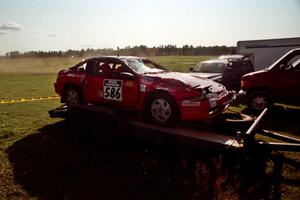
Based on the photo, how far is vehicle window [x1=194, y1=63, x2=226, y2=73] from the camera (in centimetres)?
1240

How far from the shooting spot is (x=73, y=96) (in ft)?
23.6

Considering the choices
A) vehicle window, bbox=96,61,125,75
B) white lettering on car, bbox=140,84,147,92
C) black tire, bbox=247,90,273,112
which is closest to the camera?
white lettering on car, bbox=140,84,147,92

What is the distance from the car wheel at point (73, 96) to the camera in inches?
277

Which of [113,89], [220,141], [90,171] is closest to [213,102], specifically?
[220,141]

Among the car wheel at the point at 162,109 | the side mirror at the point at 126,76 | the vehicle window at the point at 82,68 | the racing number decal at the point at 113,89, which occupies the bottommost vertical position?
the car wheel at the point at 162,109

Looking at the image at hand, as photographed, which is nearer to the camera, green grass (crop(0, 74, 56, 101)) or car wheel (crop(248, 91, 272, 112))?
car wheel (crop(248, 91, 272, 112))

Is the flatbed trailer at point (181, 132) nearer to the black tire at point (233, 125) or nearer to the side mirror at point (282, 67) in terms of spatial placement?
the black tire at point (233, 125)

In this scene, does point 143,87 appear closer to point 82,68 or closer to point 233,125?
point 233,125

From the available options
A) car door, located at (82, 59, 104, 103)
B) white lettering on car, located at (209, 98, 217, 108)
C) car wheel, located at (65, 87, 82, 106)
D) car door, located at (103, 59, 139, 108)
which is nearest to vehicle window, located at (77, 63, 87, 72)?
car door, located at (82, 59, 104, 103)

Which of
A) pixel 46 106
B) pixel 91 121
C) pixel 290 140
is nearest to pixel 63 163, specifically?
pixel 91 121

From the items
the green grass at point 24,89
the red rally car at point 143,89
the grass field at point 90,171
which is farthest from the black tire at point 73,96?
the green grass at point 24,89

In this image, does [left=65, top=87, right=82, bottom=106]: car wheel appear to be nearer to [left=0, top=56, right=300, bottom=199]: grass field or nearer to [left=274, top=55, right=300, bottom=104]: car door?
[left=0, top=56, right=300, bottom=199]: grass field

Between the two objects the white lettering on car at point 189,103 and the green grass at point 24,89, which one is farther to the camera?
the green grass at point 24,89

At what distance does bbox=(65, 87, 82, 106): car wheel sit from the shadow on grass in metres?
1.30
